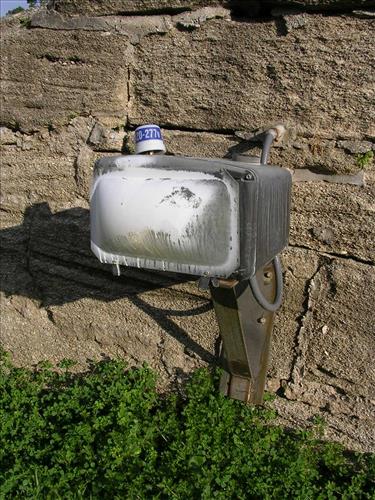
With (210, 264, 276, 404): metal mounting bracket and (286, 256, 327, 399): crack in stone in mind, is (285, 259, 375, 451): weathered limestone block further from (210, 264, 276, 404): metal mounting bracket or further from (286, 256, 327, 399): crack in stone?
(210, 264, 276, 404): metal mounting bracket

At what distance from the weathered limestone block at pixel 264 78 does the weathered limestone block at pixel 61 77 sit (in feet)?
0.35

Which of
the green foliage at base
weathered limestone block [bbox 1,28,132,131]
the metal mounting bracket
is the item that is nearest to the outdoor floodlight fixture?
the metal mounting bracket

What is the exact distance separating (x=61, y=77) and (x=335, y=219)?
4.25 feet

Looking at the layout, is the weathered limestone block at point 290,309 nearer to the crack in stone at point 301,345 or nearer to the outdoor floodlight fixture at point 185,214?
the crack in stone at point 301,345

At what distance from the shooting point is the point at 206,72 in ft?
6.52

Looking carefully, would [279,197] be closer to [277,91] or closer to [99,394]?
[277,91]

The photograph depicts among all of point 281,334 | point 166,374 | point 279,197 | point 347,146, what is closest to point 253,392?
point 281,334

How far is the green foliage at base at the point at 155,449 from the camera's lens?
1.87 metres

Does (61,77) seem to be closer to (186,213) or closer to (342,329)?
(186,213)

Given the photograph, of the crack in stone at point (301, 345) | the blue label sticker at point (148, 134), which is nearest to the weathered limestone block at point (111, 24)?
the blue label sticker at point (148, 134)

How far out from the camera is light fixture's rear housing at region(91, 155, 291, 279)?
4.54 feet

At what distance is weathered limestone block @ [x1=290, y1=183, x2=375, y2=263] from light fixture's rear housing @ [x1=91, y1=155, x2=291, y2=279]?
0.45 meters

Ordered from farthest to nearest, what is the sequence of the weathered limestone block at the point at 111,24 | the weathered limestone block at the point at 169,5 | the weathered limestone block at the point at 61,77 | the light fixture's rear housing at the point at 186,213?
the weathered limestone block at the point at 61,77
the weathered limestone block at the point at 111,24
the weathered limestone block at the point at 169,5
the light fixture's rear housing at the point at 186,213

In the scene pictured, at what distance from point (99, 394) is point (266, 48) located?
5.04ft
